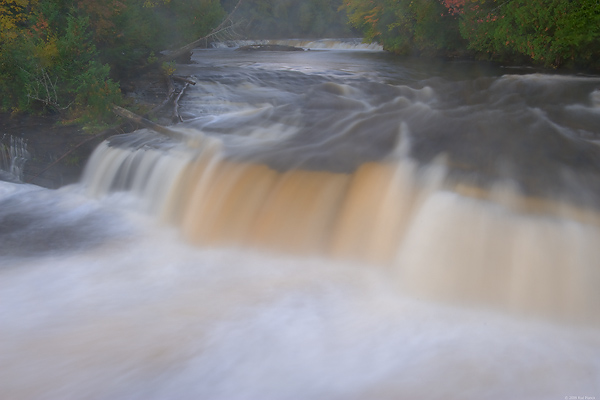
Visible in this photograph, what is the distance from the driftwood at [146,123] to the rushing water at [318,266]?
17 centimetres

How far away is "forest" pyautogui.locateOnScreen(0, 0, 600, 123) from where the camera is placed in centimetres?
898

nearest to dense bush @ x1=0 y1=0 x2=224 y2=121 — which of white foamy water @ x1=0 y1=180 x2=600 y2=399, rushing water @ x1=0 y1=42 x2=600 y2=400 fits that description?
rushing water @ x1=0 y1=42 x2=600 y2=400

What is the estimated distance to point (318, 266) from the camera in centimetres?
489

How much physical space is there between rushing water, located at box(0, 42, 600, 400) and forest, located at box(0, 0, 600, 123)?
245cm

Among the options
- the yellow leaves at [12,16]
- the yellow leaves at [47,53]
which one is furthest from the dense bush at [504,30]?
the yellow leaves at [12,16]

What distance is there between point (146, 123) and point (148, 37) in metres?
6.67

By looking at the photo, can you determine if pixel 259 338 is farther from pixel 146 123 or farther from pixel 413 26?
pixel 413 26

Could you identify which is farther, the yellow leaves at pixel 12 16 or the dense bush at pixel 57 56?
the yellow leaves at pixel 12 16

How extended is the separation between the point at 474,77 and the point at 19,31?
1096cm

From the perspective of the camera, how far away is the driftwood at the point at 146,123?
770 cm

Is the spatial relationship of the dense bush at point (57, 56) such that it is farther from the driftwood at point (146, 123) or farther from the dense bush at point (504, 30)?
the dense bush at point (504, 30)

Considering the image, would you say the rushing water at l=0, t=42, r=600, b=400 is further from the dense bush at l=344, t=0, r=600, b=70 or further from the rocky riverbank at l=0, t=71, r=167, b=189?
the dense bush at l=344, t=0, r=600, b=70

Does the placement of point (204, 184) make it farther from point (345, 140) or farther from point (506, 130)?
point (506, 130)

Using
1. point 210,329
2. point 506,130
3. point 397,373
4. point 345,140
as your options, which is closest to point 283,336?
point 210,329
